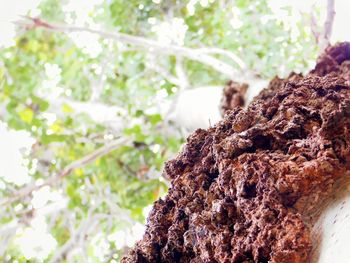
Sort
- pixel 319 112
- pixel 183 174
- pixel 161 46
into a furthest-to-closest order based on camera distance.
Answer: pixel 161 46, pixel 183 174, pixel 319 112

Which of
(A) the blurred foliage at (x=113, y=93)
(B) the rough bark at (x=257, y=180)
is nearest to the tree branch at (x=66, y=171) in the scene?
(A) the blurred foliage at (x=113, y=93)

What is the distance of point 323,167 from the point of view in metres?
0.72

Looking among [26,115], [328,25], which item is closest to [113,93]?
[26,115]

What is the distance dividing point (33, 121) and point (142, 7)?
1696mm

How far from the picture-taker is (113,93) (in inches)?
209

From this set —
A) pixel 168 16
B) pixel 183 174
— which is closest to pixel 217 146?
pixel 183 174

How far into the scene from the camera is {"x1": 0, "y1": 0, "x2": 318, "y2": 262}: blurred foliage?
3.97 m

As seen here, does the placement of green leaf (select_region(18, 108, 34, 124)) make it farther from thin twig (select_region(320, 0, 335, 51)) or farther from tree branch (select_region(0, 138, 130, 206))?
thin twig (select_region(320, 0, 335, 51))

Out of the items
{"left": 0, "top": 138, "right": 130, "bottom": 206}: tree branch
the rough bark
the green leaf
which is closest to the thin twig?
the rough bark

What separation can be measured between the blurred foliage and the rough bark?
2508mm

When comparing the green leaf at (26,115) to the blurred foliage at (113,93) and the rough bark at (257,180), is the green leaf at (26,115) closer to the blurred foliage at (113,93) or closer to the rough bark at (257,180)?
the blurred foliage at (113,93)

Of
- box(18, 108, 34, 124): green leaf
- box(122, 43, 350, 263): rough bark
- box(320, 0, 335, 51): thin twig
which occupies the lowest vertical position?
box(122, 43, 350, 263): rough bark

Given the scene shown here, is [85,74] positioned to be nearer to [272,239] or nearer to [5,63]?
[5,63]

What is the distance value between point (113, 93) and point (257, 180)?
463cm
